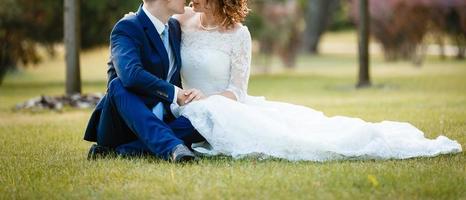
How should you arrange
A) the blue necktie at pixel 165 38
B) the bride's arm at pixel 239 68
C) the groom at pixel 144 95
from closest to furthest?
the groom at pixel 144 95
the blue necktie at pixel 165 38
the bride's arm at pixel 239 68

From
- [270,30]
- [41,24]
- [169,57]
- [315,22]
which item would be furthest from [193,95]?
[315,22]

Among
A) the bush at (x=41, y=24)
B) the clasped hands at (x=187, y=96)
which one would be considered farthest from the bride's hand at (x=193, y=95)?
the bush at (x=41, y=24)

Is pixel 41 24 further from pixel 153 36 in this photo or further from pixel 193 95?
pixel 193 95

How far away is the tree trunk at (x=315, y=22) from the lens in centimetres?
4050

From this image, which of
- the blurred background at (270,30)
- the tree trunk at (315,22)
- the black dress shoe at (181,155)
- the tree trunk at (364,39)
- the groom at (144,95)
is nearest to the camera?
the black dress shoe at (181,155)

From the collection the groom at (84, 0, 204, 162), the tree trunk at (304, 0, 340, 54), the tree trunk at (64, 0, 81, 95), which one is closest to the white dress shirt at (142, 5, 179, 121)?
Result: the groom at (84, 0, 204, 162)

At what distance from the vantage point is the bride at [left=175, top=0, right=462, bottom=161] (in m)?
6.30

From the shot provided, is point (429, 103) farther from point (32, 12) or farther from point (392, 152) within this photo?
point (32, 12)

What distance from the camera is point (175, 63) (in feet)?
22.4

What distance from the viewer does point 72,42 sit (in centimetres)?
1292

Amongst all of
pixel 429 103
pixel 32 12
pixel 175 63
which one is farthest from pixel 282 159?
pixel 32 12

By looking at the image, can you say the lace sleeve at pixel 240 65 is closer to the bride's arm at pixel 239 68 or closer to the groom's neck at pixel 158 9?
the bride's arm at pixel 239 68

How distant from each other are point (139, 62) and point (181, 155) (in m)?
0.82

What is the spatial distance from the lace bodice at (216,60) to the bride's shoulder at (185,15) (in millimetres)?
267
